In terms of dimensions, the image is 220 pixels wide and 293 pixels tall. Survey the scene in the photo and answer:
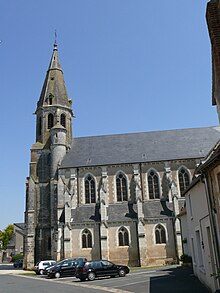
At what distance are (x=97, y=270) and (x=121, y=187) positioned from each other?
14.5 meters

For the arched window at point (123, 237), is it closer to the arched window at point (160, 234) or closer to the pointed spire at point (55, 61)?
the arched window at point (160, 234)

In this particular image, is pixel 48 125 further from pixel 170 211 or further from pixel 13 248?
pixel 13 248

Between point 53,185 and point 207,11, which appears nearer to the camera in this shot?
point 207,11

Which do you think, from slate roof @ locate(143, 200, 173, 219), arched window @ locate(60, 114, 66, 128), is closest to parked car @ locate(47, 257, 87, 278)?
slate roof @ locate(143, 200, 173, 219)

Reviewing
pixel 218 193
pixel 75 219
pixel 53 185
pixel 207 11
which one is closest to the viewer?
pixel 207 11

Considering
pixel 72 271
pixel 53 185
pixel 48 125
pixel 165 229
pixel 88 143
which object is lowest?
pixel 72 271

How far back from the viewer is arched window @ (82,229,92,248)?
29.8m

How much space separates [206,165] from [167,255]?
68.3 ft

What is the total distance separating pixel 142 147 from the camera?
36312 mm

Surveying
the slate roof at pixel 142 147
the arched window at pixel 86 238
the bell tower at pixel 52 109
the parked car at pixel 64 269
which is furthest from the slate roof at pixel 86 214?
the bell tower at pixel 52 109

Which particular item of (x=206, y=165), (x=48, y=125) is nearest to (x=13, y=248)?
(x=48, y=125)

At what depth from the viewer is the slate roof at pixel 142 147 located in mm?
34125

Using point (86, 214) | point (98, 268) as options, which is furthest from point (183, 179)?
point (98, 268)

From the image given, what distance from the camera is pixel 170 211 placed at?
3042 centimetres
